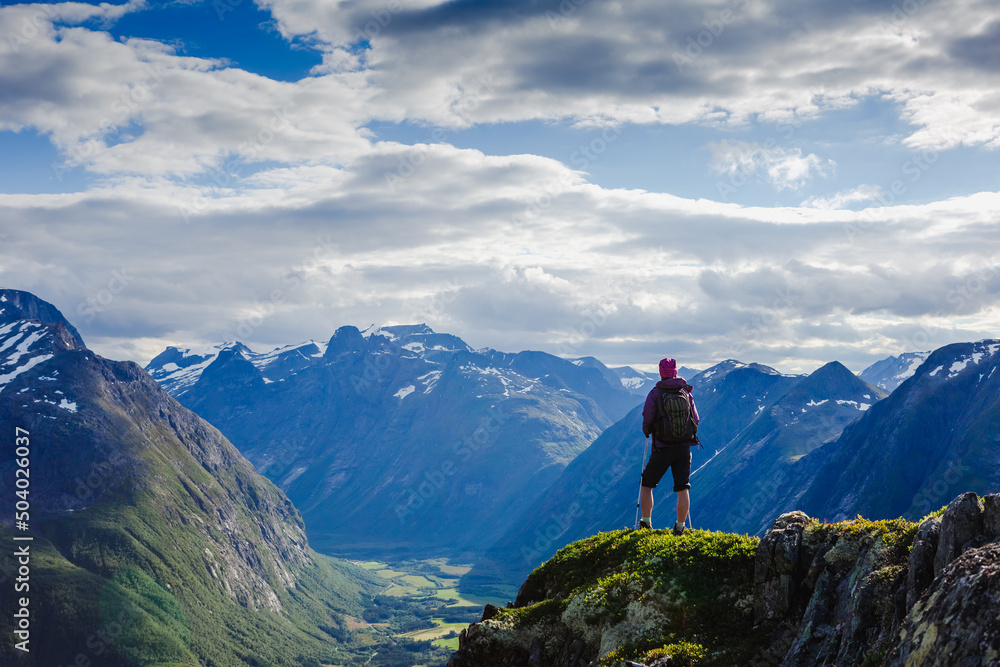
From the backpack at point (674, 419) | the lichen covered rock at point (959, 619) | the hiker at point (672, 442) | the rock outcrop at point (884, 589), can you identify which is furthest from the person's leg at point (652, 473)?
the lichen covered rock at point (959, 619)

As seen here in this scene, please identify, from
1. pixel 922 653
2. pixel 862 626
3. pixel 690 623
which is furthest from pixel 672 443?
pixel 922 653

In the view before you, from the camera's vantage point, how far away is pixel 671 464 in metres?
26.0

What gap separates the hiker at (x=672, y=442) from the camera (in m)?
25.6

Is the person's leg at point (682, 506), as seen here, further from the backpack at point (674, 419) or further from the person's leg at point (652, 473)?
the backpack at point (674, 419)

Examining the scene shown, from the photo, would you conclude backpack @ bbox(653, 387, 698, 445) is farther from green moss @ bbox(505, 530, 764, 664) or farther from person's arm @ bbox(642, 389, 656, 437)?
green moss @ bbox(505, 530, 764, 664)

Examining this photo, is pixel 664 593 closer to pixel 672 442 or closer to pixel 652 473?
pixel 652 473

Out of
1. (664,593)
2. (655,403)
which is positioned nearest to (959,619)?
(664,593)

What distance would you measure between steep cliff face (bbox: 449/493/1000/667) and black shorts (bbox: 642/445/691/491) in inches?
77.4

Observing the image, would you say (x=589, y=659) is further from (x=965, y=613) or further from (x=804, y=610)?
(x=965, y=613)

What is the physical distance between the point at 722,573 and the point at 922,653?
9.40 metres

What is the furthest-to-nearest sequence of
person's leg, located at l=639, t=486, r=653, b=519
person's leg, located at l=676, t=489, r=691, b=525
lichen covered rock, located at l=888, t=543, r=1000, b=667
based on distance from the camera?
person's leg, located at l=639, t=486, r=653, b=519, person's leg, located at l=676, t=489, r=691, b=525, lichen covered rock, located at l=888, t=543, r=1000, b=667

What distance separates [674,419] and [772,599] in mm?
7533

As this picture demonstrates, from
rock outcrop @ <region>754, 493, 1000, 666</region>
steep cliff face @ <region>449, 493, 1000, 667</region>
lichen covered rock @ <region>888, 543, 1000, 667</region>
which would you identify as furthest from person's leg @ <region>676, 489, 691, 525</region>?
lichen covered rock @ <region>888, 543, 1000, 667</region>

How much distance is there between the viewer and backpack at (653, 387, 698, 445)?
25.5 metres
